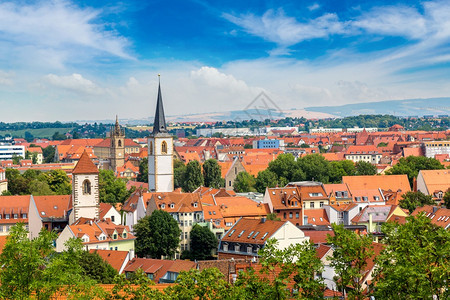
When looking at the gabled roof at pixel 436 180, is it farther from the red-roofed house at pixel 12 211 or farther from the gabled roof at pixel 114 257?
the red-roofed house at pixel 12 211

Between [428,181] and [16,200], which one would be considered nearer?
[16,200]

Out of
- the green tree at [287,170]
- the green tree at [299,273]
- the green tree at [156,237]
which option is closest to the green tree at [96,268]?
the green tree at [156,237]

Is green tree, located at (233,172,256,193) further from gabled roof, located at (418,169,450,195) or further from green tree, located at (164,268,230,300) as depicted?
green tree, located at (164,268,230,300)

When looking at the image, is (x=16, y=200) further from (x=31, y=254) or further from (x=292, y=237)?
(x=31, y=254)

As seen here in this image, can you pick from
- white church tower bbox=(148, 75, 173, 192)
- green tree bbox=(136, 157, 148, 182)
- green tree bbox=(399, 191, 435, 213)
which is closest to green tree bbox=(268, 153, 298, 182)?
white church tower bbox=(148, 75, 173, 192)

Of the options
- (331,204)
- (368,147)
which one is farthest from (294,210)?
(368,147)
